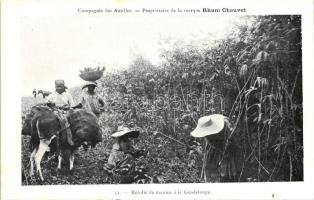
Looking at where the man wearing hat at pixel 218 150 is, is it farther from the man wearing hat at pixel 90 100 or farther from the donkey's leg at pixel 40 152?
the donkey's leg at pixel 40 152

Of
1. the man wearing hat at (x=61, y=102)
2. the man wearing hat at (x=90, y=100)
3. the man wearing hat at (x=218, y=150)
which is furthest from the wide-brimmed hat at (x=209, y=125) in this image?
the man wearing hat at (x=61, y=102)

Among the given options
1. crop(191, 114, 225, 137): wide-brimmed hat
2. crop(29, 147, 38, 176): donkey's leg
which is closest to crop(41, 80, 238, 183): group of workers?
crop(191, 114, 225, 137): wide-brimmed hat

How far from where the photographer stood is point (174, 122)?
3305 millimetres

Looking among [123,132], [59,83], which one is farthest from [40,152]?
[123,132]

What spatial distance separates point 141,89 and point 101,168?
73cm

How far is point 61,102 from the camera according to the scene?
10.7 feet

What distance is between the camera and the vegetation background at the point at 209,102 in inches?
128

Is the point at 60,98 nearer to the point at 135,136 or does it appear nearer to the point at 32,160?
the point at 32,160

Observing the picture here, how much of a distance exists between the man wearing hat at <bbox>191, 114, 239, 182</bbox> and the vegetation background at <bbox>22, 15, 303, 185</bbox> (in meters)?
0.05

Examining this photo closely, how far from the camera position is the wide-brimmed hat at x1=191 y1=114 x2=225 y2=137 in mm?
3264

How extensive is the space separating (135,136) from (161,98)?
1.25 ft

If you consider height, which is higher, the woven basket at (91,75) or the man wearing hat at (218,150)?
the woven basket at (91,75)

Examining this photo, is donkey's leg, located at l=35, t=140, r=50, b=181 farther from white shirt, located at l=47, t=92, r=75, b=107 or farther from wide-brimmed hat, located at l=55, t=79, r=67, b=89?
wide-brimmed hat, located at l=55, t=79, r=67, b=89
